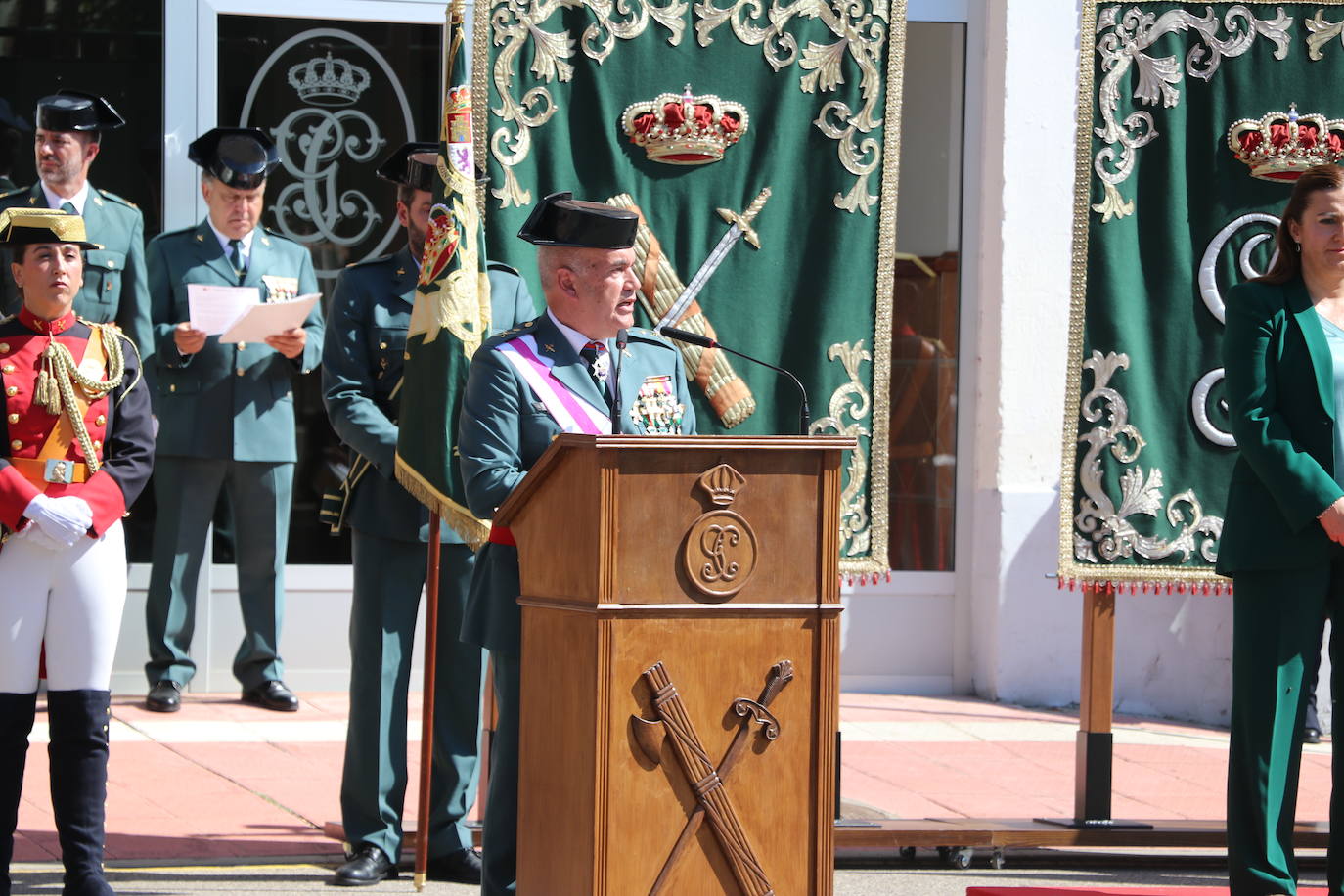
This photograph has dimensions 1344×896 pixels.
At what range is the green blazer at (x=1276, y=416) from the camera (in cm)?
477

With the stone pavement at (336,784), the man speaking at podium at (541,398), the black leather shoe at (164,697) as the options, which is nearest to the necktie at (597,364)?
the man speaking at podium at (541,398)

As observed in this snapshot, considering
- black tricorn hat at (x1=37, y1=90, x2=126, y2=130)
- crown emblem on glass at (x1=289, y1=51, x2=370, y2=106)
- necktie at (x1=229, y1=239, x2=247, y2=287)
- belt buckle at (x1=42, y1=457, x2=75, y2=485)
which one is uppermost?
crown emblem on glass at (x1=289, y1=51, x2=370, y2=106)

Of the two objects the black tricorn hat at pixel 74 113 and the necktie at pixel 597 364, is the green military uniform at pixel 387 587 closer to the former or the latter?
the necktie at pixel 597 364

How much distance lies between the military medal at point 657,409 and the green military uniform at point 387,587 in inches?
39.0

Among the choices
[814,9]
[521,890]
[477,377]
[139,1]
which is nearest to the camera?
[521,890]

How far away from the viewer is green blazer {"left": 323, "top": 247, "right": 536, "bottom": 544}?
5.30 meters

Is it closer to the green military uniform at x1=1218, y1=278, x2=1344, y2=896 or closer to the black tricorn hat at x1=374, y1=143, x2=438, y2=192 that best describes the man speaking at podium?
the black tricorn hat at x1=374, y1=143, x2=438, y2=192

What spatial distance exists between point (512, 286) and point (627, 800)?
208cm

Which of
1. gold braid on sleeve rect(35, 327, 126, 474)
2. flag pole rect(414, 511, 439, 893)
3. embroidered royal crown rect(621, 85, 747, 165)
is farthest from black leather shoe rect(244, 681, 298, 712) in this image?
embroidered royal crown rect(621, 85, 747, 165)

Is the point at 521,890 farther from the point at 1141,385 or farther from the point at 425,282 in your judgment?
the point at 1141,385

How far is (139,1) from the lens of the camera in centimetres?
795

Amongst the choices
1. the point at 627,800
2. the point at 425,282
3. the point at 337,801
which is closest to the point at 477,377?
the point at 425,282

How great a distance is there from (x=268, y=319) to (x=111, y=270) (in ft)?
2.60

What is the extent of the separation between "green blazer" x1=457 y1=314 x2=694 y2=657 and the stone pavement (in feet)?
3.95
